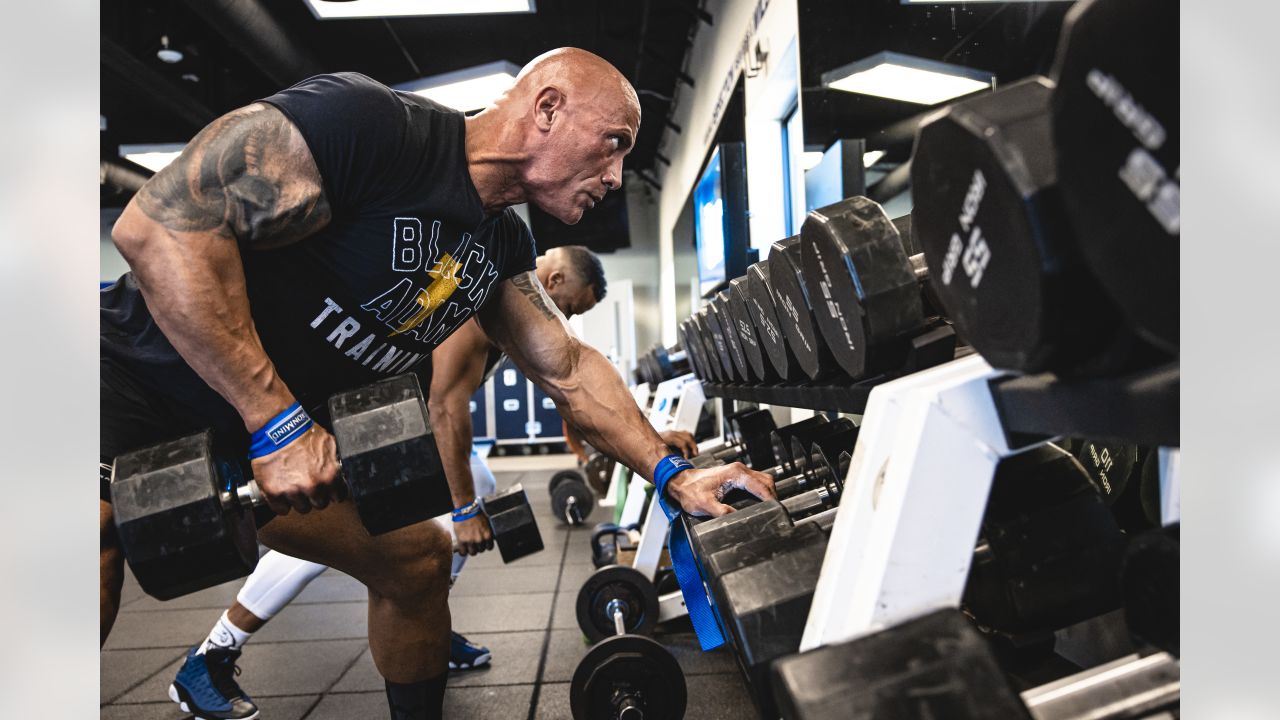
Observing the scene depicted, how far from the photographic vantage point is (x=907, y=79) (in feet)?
6.93

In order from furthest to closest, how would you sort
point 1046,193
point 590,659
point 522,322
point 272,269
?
point 522,322
point 590,659
point 272,269
point 1046,193

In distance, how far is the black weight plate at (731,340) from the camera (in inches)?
63.3

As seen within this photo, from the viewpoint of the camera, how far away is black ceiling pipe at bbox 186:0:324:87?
156 inches

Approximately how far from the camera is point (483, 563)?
3.48 meters

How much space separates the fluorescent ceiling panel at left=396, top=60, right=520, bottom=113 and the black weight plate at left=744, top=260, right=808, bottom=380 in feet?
12.9

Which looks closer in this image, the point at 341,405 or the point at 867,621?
the point at 867,621

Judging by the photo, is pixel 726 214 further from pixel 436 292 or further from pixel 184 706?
pixel 184 706

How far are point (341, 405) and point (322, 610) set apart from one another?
2.07m

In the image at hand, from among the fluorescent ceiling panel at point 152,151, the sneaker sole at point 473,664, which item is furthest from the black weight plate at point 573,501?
the fluorescent ceiling panel at point 152,151

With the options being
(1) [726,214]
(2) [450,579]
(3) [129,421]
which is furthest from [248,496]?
(1) [726,214]

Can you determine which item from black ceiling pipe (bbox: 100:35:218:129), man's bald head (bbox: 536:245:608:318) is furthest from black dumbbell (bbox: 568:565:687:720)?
black ceiling pipe (bbox: 100:35:218:129)
